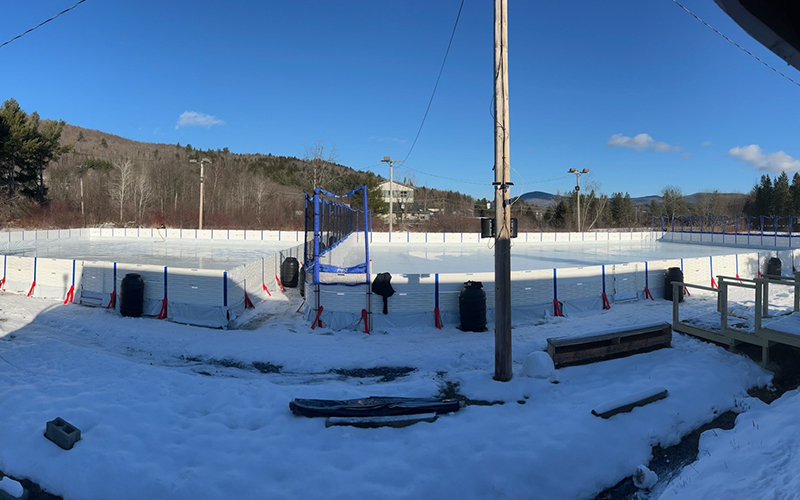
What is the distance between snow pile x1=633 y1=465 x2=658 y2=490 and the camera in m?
4.16

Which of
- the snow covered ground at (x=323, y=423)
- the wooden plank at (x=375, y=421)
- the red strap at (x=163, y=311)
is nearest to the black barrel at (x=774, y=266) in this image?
the snow covered ground at (x=323, y=423)

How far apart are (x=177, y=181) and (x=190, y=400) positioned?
289ft

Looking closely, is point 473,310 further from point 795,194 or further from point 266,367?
point 795,194

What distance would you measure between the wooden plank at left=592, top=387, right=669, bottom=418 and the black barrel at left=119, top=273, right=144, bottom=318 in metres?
11.2

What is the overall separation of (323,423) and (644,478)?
11.1ft

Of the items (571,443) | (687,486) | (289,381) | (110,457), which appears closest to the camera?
(687,486)

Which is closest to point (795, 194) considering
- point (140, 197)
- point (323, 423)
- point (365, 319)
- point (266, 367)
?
point (365, 319)

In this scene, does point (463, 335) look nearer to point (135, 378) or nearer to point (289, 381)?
point (289, 381)

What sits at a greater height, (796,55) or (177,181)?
(177,181)

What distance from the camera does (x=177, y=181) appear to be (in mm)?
82750

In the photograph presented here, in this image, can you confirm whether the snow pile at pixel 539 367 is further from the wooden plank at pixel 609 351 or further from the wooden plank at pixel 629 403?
the wooden plank at pixel 629 403

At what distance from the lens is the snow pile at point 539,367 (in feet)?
21.8

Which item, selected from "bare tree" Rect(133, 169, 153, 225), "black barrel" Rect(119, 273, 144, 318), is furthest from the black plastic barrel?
"bare tree" Rect(133, 169, 153, 225)

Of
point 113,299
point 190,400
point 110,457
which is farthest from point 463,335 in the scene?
point 113,299
